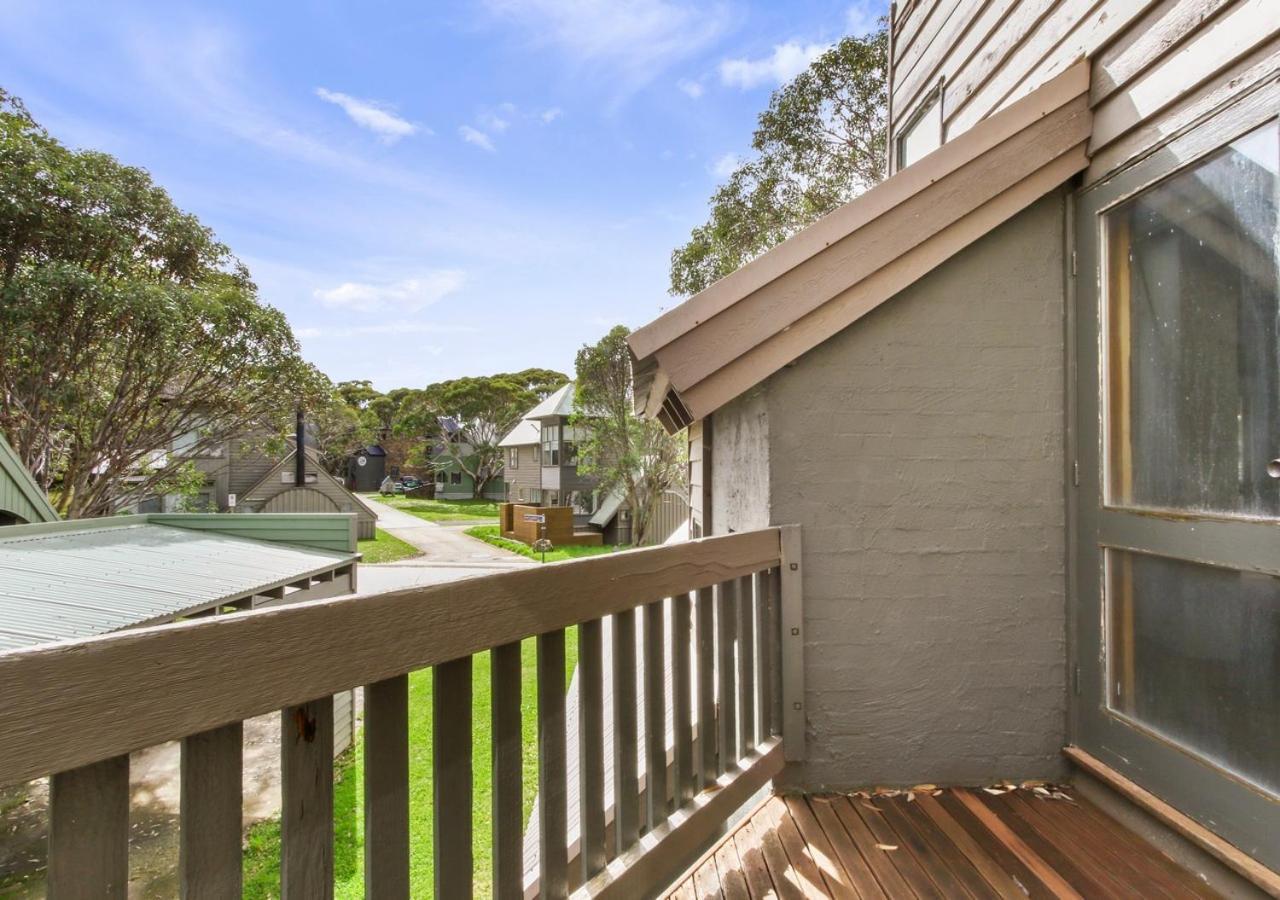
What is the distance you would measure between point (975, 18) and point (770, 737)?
3.74 metres

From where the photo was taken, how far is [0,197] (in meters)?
9.83

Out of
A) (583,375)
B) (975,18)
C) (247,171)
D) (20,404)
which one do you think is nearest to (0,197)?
(20,404)

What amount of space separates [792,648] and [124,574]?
16.8 feet

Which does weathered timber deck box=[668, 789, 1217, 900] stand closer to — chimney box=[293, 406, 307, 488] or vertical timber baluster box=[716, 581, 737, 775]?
vertical timber baluster box=[716, 581, 737, 775]

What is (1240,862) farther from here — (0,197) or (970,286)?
(0,197)

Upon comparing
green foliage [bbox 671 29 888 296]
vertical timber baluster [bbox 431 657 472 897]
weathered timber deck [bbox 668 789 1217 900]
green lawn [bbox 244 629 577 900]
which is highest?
green foliage [bbox 671 29 888 296]

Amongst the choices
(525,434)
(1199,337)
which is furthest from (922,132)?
(525,434)

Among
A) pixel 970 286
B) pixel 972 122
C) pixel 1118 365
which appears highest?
pixel 972 122

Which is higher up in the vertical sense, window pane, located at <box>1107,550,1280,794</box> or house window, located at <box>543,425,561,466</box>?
house window, located at <box>543,425,561,466</box>

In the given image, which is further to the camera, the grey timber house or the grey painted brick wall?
the grey painted brick wall

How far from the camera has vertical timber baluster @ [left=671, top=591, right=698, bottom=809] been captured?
1795mm

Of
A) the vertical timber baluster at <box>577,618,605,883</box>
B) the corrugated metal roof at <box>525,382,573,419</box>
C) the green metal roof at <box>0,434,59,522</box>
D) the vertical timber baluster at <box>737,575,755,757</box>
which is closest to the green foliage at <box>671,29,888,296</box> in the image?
the green metal roof at <box>0,434,59,522</box>

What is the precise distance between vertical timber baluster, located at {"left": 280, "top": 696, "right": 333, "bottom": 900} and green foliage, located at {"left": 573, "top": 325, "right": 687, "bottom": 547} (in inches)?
660

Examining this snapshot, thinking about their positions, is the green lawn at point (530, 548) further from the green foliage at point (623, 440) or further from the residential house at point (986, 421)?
the residential house at point (986, 421)
